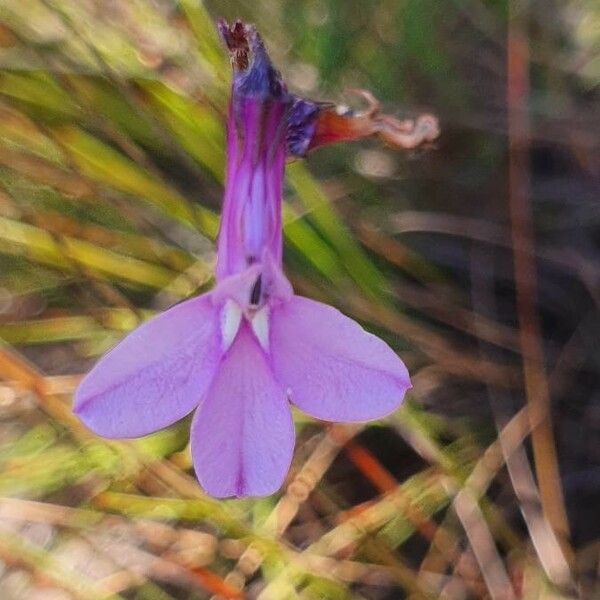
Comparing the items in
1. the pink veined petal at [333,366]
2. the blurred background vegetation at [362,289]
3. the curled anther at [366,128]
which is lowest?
the blurred background vegetation at [362,289]

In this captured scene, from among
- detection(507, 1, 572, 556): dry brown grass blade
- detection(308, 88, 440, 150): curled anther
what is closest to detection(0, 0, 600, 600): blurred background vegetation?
detection(507, 1, 572, 556): dry brown grass blade

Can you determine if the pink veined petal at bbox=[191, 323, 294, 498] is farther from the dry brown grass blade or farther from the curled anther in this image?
the dry brown grass blade

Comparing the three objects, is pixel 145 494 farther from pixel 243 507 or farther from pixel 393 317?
pixel 393 317

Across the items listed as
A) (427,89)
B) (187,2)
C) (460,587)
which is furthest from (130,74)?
(460,587)

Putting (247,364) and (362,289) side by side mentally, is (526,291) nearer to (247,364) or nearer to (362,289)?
(362,289)

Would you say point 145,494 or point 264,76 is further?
point 145,494

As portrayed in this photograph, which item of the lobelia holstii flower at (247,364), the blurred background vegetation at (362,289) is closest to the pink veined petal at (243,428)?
A: the lobelia holstii flower at (247,364)

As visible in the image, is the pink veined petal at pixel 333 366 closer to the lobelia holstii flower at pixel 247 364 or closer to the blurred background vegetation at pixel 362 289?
the lobelia holstii flower at pixel 247 364
